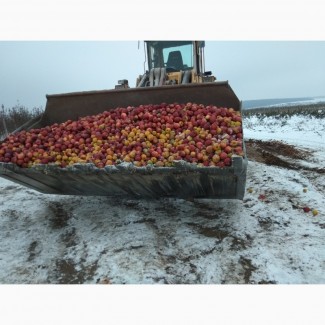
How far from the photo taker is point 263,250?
318 cm

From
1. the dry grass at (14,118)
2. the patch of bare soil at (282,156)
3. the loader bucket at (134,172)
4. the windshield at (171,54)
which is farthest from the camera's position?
the dry grass at (14,118)

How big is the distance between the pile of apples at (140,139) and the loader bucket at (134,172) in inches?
5.3

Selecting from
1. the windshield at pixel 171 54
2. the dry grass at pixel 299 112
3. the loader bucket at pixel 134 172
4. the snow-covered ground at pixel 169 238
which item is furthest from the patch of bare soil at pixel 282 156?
the dry grass at pixel 299 112

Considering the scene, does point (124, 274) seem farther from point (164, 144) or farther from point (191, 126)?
point (191, 126)

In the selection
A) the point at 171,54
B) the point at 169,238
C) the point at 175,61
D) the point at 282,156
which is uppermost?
the point at 171,54

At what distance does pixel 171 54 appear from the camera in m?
7.31

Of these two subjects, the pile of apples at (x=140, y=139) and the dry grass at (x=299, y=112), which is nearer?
the pile of apples at (x=140, y=139)

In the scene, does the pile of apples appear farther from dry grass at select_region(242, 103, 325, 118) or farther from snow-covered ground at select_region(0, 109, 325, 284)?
dry grass at select_region(242, 103, 325, 118)

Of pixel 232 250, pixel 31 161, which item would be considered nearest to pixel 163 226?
pixel 232 250

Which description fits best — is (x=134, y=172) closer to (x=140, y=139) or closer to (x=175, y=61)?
(x=140, y=139)

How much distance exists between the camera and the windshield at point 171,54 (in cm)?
714

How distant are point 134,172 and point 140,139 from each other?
2.44 feet

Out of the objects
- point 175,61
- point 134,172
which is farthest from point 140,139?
point 175,61

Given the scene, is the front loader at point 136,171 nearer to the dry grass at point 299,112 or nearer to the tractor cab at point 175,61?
the tractor cab at point 175,61
